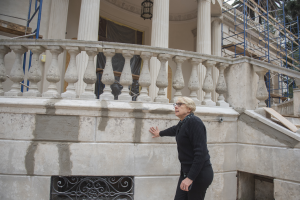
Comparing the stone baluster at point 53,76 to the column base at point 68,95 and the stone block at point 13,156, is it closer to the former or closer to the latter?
the column base at point 68,95

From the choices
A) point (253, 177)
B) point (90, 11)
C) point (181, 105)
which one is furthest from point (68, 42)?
point (253, 177)

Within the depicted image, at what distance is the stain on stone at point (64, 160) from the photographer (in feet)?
10.4

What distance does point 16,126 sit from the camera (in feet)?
10.5

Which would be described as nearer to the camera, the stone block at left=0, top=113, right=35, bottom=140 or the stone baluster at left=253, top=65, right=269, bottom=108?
the stone block at left=0, top=113, right=35, bottom=140

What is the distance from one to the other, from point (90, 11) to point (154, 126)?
476cm

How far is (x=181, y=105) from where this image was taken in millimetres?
2473

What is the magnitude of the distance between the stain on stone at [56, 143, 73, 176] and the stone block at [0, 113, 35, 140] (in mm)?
502

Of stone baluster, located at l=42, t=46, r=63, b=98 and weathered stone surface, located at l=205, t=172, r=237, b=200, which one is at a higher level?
stone baluster, located at l=42, t=46, r=63, b=98

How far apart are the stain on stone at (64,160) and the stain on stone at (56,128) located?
0.46ft

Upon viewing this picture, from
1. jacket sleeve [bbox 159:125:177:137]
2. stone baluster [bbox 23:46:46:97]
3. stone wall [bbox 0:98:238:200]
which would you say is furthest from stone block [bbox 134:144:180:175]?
stone baluster [bbox 23:46:46:97]

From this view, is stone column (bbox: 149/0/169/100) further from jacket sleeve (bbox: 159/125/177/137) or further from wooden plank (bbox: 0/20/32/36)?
wooden plank (bbox: 0/20/32/36)

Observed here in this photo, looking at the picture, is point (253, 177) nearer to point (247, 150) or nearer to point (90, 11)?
point (247, 150)

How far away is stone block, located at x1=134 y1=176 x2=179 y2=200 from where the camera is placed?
10.7ft

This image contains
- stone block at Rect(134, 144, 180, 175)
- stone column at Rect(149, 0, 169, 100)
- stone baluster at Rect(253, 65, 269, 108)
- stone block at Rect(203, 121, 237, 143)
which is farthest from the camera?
stone column at Rect(149, 0, 169, 100)
